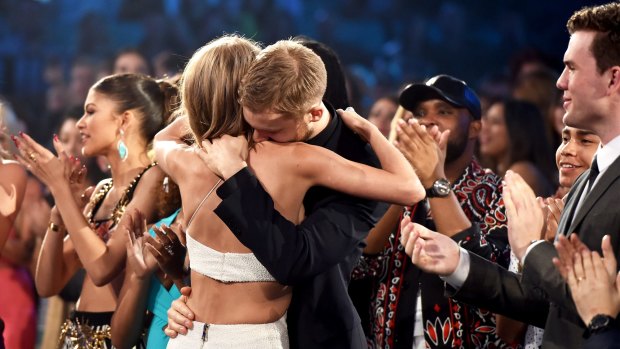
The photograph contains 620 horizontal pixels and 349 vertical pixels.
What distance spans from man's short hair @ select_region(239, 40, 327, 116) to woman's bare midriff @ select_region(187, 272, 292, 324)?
0.44 meters

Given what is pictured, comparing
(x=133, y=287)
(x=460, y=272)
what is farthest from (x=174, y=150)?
(x=460, y=272)

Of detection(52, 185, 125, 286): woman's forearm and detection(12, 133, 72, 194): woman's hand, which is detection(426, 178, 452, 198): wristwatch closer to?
detection(52, 185, 125, 286): woman's forearm

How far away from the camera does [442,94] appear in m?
3.43

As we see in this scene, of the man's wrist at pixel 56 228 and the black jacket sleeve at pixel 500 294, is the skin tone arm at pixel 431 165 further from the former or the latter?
the man's wrist at pixel 56 228

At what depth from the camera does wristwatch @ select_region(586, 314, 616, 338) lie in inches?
77.3

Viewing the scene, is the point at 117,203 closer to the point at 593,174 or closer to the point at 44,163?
the point at 44,163

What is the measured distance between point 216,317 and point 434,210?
3.05 ft

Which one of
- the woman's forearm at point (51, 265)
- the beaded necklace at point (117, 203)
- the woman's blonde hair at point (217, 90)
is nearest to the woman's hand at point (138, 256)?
the beaded necklace at point (117, 203)

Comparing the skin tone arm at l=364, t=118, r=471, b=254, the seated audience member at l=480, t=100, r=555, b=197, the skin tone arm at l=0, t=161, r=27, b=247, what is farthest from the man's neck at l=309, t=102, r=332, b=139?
the seated audience member at l=480, t=100, r=555, b=197

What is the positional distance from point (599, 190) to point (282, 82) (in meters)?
0.77

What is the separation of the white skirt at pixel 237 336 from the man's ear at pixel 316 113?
0.51 metres

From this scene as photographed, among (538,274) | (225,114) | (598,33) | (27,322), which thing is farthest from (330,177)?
(27,322)

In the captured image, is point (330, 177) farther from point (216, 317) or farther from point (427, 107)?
point (427, 107)

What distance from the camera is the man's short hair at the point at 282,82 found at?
7.49ft
